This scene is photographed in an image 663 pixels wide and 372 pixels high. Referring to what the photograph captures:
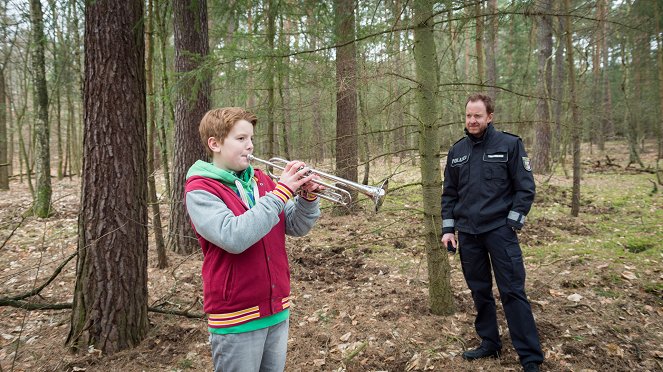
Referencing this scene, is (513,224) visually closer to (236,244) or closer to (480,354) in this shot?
(480,354)

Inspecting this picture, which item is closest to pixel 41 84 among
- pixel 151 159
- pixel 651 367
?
pixel 151 159

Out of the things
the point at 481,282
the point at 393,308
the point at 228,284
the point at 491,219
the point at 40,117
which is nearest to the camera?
the point at 228,284

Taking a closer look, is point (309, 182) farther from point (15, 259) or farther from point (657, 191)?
point (657, 191)

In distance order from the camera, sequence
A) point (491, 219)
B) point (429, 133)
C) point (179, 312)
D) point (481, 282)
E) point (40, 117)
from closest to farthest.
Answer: point (491, 219)
point (481, 282)
point (429, 133)
point (179, 312)
point (40, 117)

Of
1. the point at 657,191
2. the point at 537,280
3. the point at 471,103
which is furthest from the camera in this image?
the point at 657,191

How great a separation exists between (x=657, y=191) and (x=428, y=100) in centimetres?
957

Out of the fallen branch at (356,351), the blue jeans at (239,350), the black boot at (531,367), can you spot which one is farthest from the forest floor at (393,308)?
the blue jeans at (239,350)

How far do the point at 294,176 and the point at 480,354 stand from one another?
249cm

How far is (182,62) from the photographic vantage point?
5816 mm

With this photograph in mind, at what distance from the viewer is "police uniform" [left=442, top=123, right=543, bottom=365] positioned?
301cm

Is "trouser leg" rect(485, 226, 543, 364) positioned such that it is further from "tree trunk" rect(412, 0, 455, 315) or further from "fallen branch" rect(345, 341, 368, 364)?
"fallen branch" rect(345, 341, 368, 364)

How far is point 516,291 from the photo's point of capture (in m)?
3.01

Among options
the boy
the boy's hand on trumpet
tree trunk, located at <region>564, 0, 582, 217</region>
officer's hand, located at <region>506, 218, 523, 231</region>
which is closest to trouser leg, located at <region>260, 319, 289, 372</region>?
the boy

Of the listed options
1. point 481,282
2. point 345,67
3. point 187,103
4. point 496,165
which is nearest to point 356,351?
point 481,282
